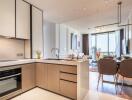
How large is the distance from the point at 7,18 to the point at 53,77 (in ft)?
6.10

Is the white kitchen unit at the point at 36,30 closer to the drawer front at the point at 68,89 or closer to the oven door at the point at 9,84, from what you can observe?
the oven door at the point at 9,84

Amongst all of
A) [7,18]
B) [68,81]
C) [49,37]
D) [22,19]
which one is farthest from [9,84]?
[49,37]

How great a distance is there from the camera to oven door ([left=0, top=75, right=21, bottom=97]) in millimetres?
2395

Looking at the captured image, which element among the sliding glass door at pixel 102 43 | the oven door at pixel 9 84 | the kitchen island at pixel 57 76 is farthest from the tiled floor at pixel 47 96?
the sliding glass door at pixel 102 43

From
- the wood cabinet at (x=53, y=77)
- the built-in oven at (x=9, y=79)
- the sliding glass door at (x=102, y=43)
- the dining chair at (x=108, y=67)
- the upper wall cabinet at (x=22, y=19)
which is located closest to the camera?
the built-in oven at (x=9, y=79)

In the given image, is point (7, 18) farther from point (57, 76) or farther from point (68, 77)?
point (68, 77)

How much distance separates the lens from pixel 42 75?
3.20 metres

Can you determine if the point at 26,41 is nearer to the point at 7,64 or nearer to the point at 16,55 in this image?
the point at 16,55

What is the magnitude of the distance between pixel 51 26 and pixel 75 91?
163 inches

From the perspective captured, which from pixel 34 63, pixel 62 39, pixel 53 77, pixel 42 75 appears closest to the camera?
pixel 53 77

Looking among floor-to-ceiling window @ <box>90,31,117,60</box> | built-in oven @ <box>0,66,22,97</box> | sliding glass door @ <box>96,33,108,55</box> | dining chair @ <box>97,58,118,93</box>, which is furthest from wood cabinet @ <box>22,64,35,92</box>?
sliding glass door @ <box>96,33,108,55</box>

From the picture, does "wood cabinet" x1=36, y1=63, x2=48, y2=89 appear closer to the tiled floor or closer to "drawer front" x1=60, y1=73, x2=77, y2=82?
the tiled floor

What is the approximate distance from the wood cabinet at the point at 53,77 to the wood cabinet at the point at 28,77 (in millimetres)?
544

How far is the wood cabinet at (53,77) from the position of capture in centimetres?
283
